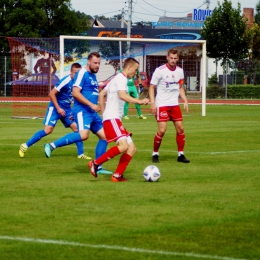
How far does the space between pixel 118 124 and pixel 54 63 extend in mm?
19516

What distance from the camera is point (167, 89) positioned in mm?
13727

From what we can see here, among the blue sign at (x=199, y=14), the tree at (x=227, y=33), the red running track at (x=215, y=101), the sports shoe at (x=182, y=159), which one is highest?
the blue sign at (x=199, y=14)

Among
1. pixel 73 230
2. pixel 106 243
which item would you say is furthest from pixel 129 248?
pixel 73 230

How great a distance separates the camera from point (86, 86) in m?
12.1

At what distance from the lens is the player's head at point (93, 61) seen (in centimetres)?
1171

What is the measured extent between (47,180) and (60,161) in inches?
108

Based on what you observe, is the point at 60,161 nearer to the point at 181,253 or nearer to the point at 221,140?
the point at 221,140

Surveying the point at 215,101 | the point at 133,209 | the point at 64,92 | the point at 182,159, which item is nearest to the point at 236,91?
the point at 215,101

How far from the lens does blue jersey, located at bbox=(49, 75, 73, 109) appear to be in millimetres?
14234

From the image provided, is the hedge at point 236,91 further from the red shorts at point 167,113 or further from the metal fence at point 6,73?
the red shorts at point 167,113

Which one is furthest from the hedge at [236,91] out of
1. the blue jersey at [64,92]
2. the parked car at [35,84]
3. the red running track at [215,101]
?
the blue jersey at [64,92]

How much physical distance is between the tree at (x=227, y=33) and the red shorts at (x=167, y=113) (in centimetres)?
4057

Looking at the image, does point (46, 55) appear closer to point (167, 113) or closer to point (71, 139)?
point (167, 113)

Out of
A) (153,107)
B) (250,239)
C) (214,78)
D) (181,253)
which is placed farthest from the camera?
(214,78)
